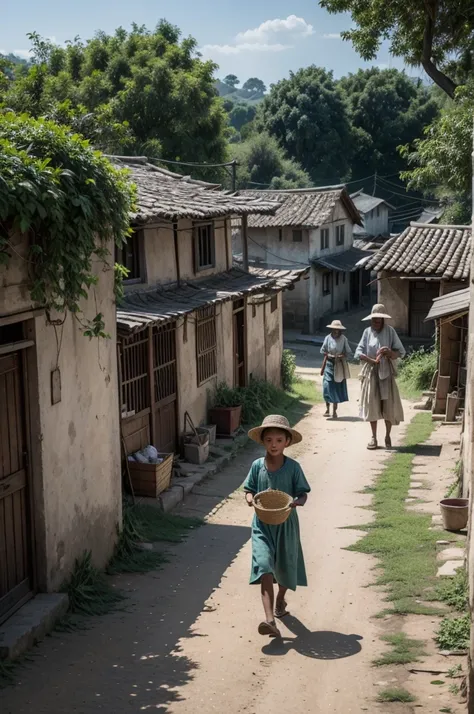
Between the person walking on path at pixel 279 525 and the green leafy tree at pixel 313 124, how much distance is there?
4917cm

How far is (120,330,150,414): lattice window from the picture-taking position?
39.4 ft

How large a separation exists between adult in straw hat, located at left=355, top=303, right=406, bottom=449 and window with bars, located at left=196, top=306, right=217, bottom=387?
2.71 meters

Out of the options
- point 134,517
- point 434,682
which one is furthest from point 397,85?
point 434,682

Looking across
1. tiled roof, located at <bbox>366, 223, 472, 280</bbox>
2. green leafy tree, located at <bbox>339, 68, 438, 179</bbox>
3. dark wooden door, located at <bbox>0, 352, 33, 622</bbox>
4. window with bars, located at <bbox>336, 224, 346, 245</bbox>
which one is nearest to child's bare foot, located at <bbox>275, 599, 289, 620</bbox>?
dark wooden door, located at <bbox>0, 352, 33, 622</bbox>

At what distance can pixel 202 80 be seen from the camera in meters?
36.6

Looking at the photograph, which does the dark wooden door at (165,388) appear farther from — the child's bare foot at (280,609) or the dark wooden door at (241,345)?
the child's bare foot at (280,609)

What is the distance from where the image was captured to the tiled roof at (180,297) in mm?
11430

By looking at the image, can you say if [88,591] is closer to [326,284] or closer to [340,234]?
[326,284]

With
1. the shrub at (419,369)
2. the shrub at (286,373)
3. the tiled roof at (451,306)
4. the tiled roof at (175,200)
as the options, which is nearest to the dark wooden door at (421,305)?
the shrub at (419,369)

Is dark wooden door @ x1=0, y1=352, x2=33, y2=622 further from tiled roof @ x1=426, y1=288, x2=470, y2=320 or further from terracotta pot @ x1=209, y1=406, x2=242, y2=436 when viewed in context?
terracotta pot @ x1=209, y1=406, x2=242, y2=436

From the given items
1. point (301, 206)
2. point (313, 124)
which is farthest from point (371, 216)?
point (301, 206)

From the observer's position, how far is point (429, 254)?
2383 cm

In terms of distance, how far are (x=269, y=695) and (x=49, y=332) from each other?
329cm

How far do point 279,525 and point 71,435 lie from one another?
2.02 m
